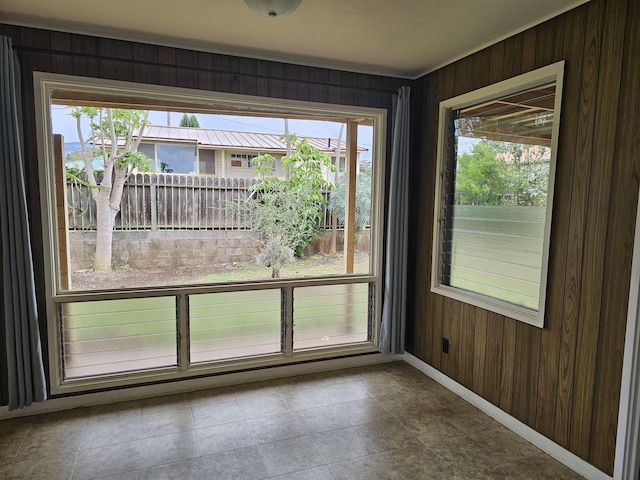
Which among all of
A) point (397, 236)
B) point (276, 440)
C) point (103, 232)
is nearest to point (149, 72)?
point (103, 232)

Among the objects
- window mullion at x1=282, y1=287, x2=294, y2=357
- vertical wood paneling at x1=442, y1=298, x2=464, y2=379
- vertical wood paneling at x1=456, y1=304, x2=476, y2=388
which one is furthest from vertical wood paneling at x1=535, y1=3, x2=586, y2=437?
window mullion at x1=282, y1=287, x2=294, y2=357

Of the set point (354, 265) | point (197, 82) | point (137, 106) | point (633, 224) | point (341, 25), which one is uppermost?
point (341, 25)

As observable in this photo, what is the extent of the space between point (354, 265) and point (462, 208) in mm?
1071

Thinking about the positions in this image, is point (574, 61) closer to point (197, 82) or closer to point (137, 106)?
point (197, 82)

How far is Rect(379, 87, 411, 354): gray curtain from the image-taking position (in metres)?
3.27

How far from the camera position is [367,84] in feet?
10.7

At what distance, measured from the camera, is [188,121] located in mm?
2939

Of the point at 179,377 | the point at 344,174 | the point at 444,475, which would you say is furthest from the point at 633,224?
the point at 179,377

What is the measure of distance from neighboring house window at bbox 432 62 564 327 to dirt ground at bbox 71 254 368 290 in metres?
0.97

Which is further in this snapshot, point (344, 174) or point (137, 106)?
point (344, 174)

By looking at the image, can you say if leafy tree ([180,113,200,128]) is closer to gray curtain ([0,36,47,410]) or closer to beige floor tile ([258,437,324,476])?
gray curtain ([0,36,47,410])

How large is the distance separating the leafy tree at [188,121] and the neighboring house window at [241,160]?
1.16ft

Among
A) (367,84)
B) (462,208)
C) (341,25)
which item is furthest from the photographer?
(367,84)

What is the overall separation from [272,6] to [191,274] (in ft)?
6.52
